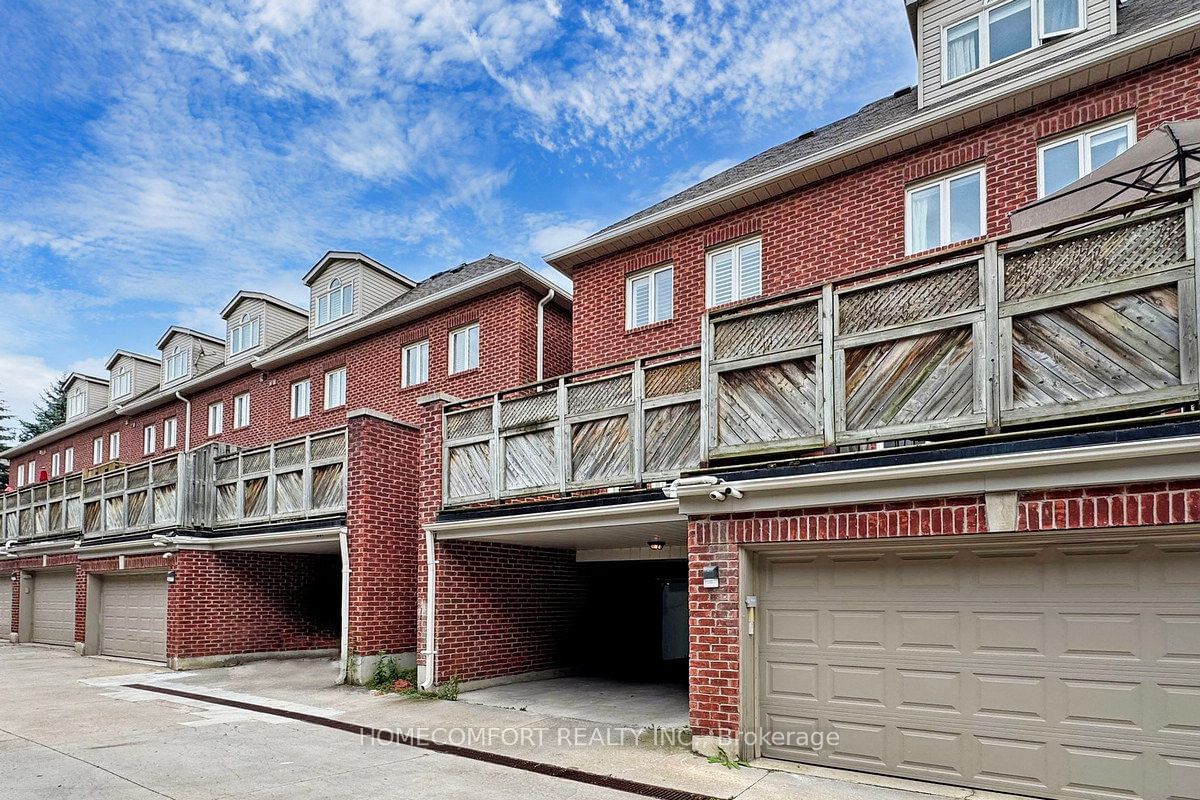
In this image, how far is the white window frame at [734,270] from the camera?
1158cm

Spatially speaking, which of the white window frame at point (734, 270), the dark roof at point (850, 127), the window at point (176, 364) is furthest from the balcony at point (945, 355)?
the window at point (176, 364)

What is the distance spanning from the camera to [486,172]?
31.7 metres

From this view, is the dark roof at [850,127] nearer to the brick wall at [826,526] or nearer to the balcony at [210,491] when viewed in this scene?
the brick wall at [826,526]

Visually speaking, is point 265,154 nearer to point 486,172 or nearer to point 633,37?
point 486,172

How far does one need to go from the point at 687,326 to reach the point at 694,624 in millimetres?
5618

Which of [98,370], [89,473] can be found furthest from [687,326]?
[98,370]

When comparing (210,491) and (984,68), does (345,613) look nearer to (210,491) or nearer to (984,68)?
(210,491)

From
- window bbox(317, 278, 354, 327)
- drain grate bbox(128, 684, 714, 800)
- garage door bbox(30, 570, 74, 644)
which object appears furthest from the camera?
garage door bbox(30, 570, 74, 644)

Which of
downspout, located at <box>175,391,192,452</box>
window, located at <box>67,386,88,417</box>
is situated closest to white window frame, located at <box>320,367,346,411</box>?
downspout, located at <box>175,391,192,452</box>

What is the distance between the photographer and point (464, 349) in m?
15.6

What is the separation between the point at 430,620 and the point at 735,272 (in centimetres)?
663

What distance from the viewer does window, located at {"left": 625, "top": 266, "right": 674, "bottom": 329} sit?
1251 cm

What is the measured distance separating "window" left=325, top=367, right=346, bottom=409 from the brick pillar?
5243 millimetres

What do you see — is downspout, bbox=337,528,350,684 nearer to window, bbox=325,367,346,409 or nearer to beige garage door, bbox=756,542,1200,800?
window, bbox=325,367,346,409
